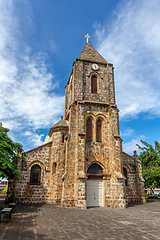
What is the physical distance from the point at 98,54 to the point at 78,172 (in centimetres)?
1506

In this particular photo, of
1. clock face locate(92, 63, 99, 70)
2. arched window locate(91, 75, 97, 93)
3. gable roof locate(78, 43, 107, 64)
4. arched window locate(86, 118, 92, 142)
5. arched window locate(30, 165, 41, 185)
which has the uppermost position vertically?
gable roof locate(78, 43, 107, 64)

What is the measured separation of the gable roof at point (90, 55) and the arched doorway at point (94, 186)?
12379 millimetres

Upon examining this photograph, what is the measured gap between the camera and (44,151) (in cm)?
2161

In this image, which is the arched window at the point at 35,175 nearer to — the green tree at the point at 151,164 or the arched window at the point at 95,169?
the arched window at the point at 95,169

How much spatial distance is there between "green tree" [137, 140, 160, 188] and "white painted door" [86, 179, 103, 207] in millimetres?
9533

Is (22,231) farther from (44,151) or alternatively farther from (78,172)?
(44,151)

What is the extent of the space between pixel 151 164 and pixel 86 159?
14.7m

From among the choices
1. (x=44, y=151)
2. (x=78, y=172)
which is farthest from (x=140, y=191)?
(x=44, y=151)

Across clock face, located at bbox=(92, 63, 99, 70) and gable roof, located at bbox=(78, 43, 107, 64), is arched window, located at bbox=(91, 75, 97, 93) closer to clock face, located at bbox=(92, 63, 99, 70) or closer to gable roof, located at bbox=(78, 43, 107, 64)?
clock face, located at bbox=(92, 63, 99, 70)

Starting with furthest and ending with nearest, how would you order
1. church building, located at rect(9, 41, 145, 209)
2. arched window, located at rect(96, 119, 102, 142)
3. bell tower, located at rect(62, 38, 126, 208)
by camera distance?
arched window, located at rect(96, 119, 102, 142) → church building, located at rect(9, 41, 145, 209) → bell tower, located at rect(62, 38, 126, 208)

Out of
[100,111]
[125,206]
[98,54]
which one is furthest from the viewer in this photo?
[98,54]

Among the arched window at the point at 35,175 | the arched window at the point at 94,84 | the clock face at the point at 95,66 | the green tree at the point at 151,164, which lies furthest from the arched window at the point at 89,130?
the green tree at the point at 151,164

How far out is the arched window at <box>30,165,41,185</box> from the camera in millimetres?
20344

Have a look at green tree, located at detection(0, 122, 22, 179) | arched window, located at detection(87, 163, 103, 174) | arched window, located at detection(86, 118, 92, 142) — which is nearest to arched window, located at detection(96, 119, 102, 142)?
arched window, located at detection(86, 118, 92, 142)
